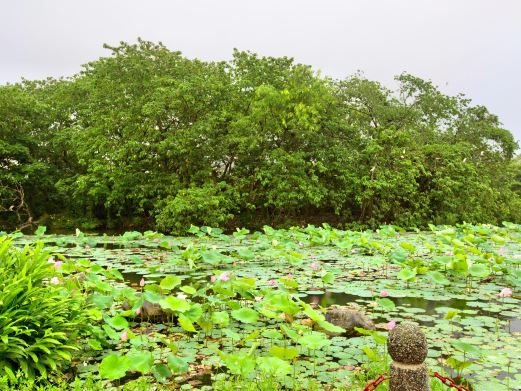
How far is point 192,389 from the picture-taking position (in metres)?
3.46

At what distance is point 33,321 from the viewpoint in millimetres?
3541

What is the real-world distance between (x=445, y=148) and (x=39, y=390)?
18.6 metres

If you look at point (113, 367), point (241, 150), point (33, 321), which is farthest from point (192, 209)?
point (113, 367)

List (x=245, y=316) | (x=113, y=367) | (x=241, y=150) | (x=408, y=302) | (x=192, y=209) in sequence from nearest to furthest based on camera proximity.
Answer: (x=113, y=367), (x=245, y=316), (x=408, y=302), (x=192, y=209), (x=241, y=150)

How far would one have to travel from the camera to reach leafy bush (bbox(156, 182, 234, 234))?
15.2 meters

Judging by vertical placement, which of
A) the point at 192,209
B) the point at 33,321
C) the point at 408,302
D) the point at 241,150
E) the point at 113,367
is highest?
the point at 241,150

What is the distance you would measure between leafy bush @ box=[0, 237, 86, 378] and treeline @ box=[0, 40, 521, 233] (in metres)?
10.9

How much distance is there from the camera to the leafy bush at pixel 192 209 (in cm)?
1519

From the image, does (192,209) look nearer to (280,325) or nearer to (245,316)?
(245,316)

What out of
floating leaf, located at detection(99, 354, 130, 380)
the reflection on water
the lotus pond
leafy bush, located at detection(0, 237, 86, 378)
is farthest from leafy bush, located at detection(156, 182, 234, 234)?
floating leaf, located at detection(99, 354, 130, 380)

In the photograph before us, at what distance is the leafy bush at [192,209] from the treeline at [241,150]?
0.05m

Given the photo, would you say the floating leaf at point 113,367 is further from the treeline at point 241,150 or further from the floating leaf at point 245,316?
the treeline at point 241,150

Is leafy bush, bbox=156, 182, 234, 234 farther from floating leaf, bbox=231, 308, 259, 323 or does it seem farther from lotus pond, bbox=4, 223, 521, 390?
floating leaf, bbox=231, 308, 259, 323

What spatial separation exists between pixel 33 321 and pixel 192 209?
37.8 feet
